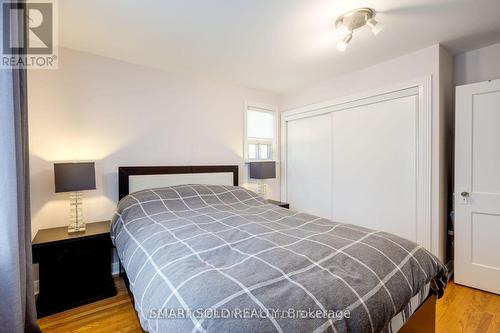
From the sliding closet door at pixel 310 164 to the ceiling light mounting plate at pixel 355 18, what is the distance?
1.51m

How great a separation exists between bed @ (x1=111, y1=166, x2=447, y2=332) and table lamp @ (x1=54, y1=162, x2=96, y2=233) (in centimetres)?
46

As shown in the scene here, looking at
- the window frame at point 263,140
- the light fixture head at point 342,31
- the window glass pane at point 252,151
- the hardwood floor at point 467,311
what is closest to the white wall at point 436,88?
the hardwood floor at point 467,311

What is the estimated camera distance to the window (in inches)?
145

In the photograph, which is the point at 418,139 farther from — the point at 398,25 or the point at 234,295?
the point at 234,295

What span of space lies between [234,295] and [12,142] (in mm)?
1242

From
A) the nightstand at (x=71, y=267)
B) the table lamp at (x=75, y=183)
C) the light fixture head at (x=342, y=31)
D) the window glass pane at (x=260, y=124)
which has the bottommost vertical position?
the nightstand at (x=71, y=267)

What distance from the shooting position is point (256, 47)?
7.70 ft

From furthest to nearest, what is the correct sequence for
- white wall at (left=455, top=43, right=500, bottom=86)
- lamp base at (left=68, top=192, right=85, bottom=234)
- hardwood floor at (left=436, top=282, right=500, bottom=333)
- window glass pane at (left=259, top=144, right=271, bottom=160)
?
window glass pane at (left=259, top=144, right=271, bottom=160)
white wall at (left=455, top=43, right=500, bottom=86)
lamp base at (left=68, top=192, right=85, bottom=234)
hardwood floor at (left=436, top=282, right=500, bottom=333)

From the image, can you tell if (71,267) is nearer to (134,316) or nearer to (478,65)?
(134,316)

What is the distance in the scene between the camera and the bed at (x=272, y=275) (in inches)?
33.1

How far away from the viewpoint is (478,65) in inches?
94.1

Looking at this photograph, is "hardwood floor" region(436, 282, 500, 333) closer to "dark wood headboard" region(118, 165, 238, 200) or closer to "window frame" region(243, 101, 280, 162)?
"dark wood headboard" region(118, 165, 238, 200)

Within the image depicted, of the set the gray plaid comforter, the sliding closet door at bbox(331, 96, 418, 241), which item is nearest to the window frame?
the sliding closet door at bbox(331, 96, 418, 241)

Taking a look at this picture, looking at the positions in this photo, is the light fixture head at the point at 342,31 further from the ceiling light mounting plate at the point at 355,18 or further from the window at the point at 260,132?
the window at the point at 260,132
